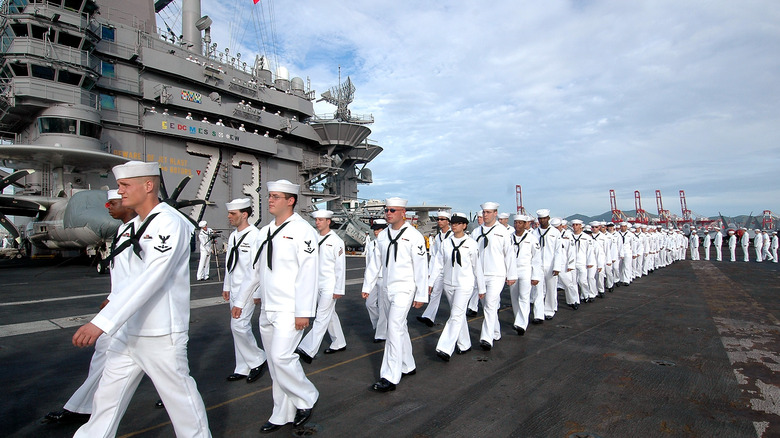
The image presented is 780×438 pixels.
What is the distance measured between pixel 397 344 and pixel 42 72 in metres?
27.1

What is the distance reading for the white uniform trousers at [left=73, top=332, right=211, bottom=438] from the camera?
2.49m

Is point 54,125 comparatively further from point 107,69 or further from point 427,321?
point 427,321

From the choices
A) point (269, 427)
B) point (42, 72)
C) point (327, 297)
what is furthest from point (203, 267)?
point (42, 72)

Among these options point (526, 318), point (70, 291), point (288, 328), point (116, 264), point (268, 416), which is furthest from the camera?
point (70, 291)

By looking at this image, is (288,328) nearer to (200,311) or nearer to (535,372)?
(535,372)

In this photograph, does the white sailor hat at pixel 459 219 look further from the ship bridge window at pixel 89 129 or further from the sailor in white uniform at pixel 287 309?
the ship bridge window at pixel 89 129

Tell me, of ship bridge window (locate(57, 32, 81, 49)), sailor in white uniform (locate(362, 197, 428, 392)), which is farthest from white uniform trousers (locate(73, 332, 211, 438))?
ship bridge window (locate(57, 32, 81, 49))

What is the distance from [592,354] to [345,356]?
361 cm

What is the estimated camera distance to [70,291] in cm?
1152

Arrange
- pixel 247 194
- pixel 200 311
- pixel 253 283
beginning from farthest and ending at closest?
pixel 247 194 < pixel 200 311 < pixel 253 283

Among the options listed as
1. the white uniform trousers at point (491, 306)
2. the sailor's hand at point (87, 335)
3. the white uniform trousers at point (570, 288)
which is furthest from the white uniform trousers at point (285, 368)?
the white uniform trousers at point (570, 288)

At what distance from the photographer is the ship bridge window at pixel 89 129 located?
875 inches

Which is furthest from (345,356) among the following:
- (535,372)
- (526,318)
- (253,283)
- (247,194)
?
(247,194)

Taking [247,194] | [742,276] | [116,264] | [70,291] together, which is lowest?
[742,276]
